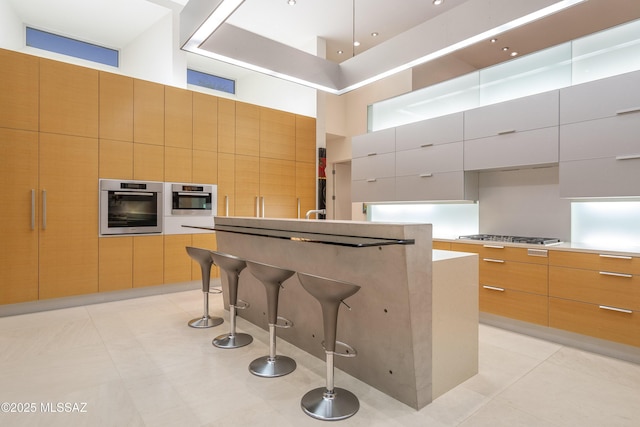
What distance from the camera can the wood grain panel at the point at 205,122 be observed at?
475 centimetres

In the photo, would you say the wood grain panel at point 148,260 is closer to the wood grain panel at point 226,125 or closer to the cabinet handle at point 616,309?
the wood grain panel at point 226,125

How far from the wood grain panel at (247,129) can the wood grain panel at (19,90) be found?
233 cm

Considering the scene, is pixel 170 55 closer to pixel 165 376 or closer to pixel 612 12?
pixel 165 376

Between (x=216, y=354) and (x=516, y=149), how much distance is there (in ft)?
11.1

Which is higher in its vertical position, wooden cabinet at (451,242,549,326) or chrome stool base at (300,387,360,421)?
wooden cabinet at (451,242,549,326)

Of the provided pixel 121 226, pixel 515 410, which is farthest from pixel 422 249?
pixel 121 226

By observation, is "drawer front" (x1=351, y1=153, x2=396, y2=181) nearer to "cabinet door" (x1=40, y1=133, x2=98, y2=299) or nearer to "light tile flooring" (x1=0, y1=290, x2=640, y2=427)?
"light tile flooring" (x1=0, y1=290, x2=640, y2=427)

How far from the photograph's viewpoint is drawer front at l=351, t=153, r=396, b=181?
15.7 feet

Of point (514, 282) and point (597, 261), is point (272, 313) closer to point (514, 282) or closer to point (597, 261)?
point (514, 282)

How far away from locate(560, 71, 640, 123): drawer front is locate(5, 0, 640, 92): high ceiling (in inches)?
87.8

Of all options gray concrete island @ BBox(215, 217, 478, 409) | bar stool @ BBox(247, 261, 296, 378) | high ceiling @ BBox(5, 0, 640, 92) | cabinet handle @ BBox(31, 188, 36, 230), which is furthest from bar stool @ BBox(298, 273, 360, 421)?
high ceiling @ BBox(5, 0, 640, 92)

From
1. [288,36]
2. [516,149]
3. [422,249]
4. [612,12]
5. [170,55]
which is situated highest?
[288,36]

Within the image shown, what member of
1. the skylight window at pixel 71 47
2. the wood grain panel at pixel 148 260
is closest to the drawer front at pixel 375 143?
the wood grain panel at pixel 148 260

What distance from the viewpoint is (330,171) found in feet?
23.7
